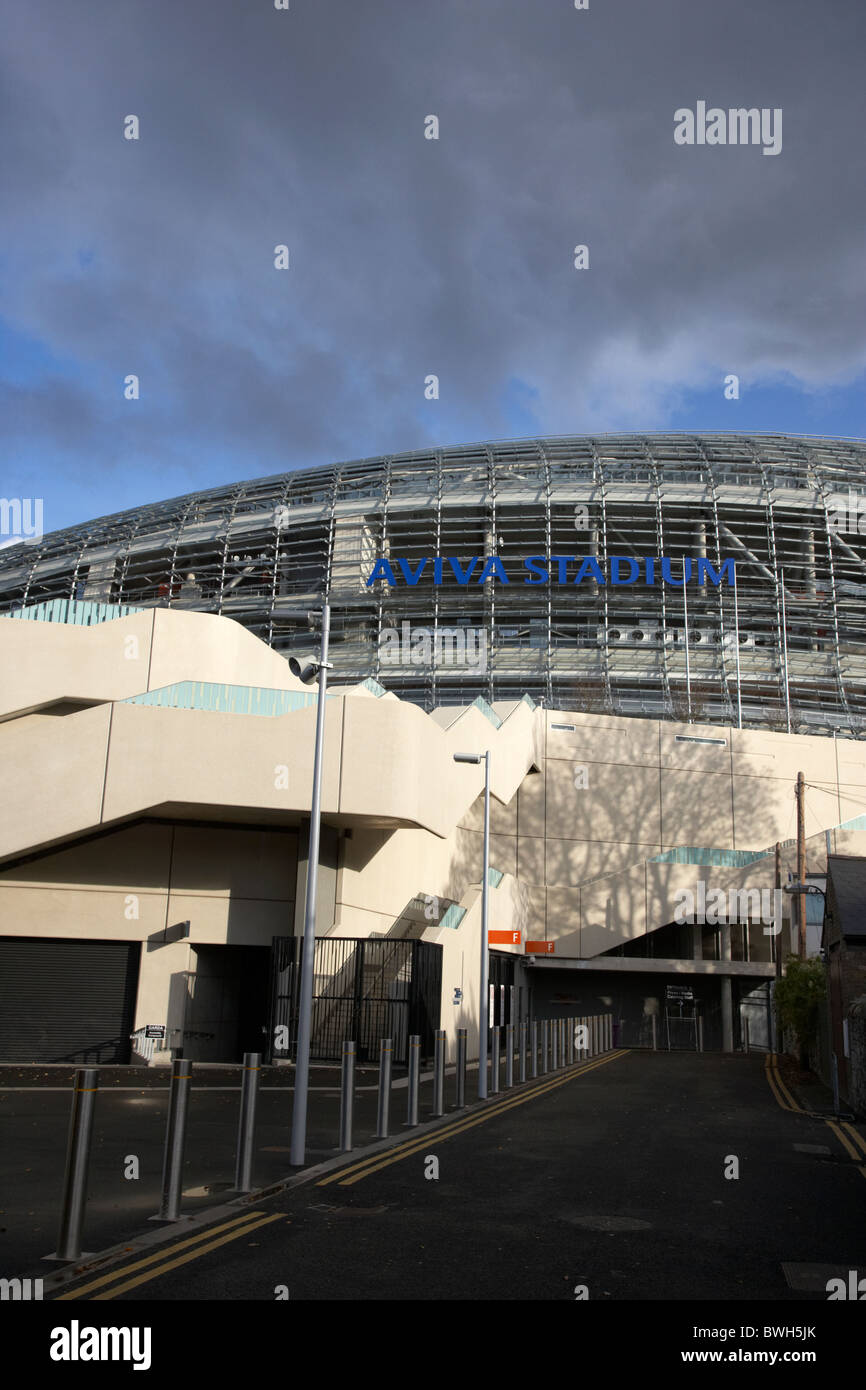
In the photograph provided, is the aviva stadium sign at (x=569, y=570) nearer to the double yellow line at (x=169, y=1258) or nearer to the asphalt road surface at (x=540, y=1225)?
the asphalt road surface at (x=540, y=1225)

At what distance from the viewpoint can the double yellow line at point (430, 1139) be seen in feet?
35.8

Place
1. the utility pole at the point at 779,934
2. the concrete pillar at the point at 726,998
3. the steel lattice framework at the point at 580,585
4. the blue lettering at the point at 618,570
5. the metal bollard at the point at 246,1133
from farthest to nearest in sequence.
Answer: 1. the blue lettering at the point at 618,570
2. the steel lattice framework at the point at 580,585
3. the concrete pillar at the point at 726,998
4. the utility pole at the point at 779,934
5. the metal bollard at the point at 246,1133

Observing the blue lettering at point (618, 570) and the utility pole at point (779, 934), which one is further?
the blue lettering at point (618, 570)

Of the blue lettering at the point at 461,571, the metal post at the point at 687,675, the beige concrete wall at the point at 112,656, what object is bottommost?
the beige concrete wall at the point at 112,656

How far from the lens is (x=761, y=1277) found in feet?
23.7

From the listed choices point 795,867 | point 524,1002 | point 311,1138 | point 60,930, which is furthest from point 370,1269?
point 795,867

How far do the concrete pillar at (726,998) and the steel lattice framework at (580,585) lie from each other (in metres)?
12.4

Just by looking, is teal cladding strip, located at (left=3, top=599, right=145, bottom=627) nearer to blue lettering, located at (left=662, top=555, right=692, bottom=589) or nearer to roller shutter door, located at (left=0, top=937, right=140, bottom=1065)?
roller shutter door, located at (left=0, top=937, right=140, bottom=1065)

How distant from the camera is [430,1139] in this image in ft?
45.8

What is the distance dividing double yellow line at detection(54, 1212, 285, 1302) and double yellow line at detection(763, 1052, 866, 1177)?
7019mm

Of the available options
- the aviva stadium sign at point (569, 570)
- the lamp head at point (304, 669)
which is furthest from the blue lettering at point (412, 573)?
the lamp head at point (304, 669)

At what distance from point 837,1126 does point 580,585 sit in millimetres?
43127
